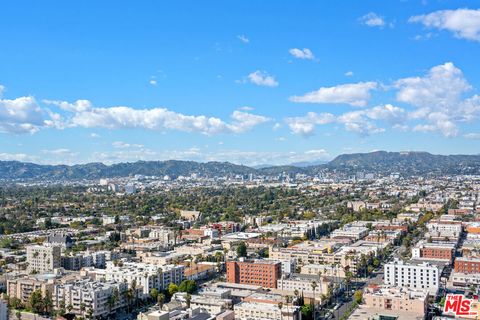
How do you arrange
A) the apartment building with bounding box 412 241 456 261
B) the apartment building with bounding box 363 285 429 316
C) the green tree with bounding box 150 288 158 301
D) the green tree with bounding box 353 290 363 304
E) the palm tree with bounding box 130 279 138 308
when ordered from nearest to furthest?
the apartment building with bounding box 363 285 429 316, the green tree with bounding box 353 290 363 304, the palm tree with bounding box 130 279 138 308, the green tree with bounding box 150 288 158 301, the apartment building with bounding box 412 241 456 261

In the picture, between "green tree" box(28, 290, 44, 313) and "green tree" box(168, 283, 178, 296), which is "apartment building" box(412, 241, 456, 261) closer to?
"green tree" box(168, 283, 178, 296)

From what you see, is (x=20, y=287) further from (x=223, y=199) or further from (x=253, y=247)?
(x=223, y=199)

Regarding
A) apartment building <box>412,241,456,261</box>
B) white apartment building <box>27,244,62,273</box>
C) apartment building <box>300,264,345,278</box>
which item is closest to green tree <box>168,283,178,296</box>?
apartment building <box>300,264,345,278</box>

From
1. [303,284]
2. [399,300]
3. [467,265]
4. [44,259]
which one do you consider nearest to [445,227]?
[467,265]

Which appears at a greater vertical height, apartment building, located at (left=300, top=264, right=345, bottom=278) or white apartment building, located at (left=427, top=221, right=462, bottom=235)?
white apartment building, located at (left=427, top=221, right=462, bottom=235)

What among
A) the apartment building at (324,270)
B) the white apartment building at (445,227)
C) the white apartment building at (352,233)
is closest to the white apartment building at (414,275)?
the apartment building at (324,270)

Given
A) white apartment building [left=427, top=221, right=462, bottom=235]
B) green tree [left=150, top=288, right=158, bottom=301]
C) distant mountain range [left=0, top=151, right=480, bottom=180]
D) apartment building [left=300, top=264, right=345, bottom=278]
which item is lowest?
green tree [left=150, top=288, right=158, bottom=301]

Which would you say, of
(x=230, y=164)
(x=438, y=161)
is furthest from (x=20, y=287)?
(x=438, y=161)

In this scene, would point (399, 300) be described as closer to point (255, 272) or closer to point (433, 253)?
point (255, 272)
